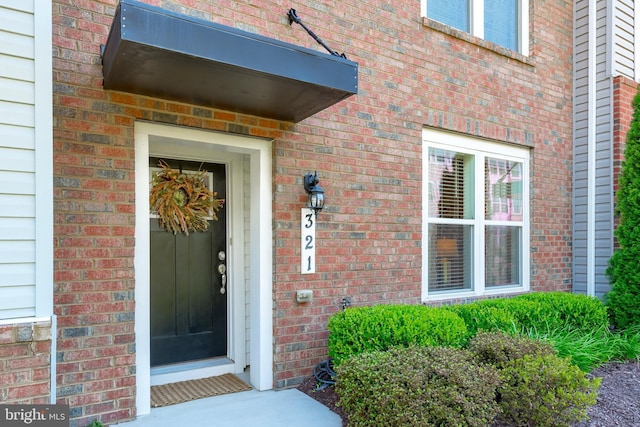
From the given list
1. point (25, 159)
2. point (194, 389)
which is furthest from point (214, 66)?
point (194, 389)

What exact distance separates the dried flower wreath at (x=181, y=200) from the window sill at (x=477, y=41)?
298cm

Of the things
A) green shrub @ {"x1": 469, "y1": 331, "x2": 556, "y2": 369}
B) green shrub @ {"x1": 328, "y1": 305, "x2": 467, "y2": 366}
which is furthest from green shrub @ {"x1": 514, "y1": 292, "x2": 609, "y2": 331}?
green shrub @ {"x1": 328, "y1": 305, "x2": 467, "y2": 366}

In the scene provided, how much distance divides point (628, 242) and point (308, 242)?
14.5 ft

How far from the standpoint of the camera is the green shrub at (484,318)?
13.9 ft

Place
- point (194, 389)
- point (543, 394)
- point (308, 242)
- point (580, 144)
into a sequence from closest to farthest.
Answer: point (543, 394) < point (194, 389) < point (308, 242) < point (580, 144)

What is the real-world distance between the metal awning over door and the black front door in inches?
42.8

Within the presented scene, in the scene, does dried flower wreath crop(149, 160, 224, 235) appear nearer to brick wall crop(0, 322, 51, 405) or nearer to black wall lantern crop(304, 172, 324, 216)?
black wall lantern crop(304, 172, 324, 216)

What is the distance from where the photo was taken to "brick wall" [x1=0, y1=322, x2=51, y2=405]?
91.4 inches

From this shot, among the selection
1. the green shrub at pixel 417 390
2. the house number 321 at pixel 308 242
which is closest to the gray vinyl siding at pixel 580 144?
the green shrub at pixel 417 390

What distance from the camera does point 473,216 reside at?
5348 mm

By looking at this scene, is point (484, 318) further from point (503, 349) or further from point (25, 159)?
point (25, 159)

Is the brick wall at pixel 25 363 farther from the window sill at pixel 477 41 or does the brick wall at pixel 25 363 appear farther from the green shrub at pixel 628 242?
the green shrub at pixel 628 242

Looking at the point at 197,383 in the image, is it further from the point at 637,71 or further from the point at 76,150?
the point at 637,71

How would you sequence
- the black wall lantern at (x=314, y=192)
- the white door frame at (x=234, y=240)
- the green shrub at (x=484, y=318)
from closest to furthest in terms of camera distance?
the white door frame at (x=234, y=240), the black wall lantern at (x=314, y=192), the green shrub at (x=484, y=318)
